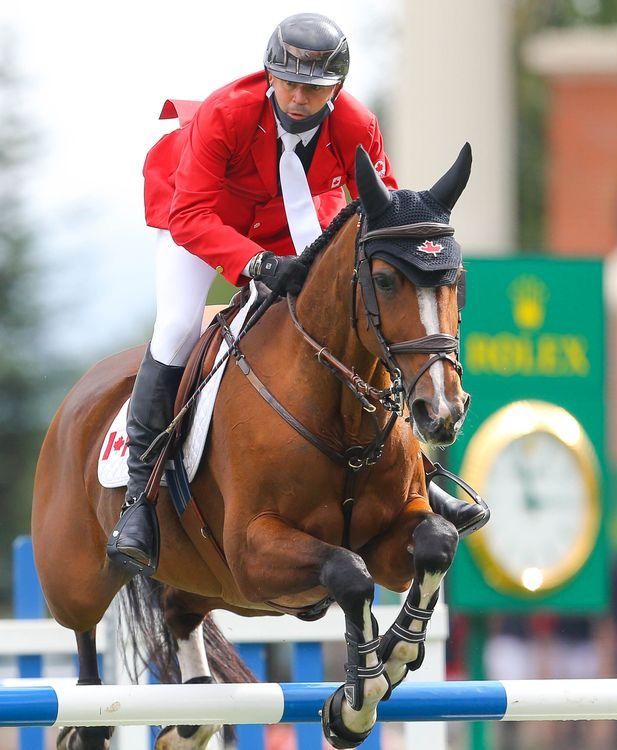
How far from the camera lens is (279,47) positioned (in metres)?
5.37

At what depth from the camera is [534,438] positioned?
35.1 feet

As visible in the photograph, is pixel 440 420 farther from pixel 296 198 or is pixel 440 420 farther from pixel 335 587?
pixel 296 198

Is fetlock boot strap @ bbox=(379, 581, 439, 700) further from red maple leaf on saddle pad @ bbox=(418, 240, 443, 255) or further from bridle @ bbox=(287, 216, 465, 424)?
red maple leaf on saddle pad @ bbox=(418, 240, 443, 255)

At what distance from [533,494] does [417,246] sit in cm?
610

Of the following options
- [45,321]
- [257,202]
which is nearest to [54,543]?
[257,202]

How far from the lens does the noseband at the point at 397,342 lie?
4723 mm

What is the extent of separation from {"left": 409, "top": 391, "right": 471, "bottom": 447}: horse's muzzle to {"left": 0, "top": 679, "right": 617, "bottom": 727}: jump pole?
0.99 metres

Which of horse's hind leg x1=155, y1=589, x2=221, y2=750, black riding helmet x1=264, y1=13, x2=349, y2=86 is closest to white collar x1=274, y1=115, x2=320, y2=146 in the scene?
black riding helmet x1=264, y1=13, x2=349, y2=86

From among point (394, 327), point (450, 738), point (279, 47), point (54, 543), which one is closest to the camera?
point (394, 327)

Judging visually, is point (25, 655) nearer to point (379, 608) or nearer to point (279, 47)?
point (379, 608)

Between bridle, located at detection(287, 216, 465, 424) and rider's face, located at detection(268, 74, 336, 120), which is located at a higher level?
rider's face, located at detection(268, 74, 336, 120)

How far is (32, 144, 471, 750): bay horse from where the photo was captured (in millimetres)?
4832

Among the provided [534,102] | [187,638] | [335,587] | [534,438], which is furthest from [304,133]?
[534,102]

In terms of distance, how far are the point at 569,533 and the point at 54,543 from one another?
4868 mm
